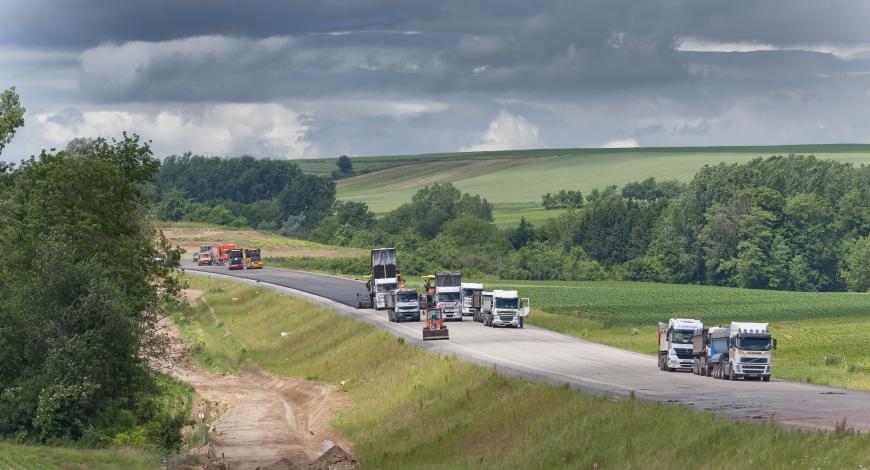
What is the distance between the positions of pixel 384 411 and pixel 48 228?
1813 cm

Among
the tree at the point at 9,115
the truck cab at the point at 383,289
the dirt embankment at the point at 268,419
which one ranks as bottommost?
the dirt embankment at the point at 268,419

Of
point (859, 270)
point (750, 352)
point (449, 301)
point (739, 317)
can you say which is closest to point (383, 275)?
point (449, 301)

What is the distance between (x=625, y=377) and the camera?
65.2 meters

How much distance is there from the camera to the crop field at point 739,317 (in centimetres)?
7738

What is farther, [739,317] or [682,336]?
[739,317]

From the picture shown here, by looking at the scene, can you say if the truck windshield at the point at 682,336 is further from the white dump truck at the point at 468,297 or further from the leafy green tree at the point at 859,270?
the leafy green tree at the point at 859,270

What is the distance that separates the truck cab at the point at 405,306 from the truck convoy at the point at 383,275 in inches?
286

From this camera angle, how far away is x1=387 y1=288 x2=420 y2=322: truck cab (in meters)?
103

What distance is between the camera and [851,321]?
11588 cm

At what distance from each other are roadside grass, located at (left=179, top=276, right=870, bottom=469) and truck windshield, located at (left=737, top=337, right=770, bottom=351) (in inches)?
425

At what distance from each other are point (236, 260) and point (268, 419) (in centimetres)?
10677

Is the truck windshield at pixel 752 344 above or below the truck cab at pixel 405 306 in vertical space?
above

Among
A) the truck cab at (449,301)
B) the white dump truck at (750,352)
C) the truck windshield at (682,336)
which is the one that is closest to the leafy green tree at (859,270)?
the truck cab at (449,301)

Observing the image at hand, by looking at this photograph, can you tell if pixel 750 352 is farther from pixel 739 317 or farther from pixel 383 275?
pixel 739 317
